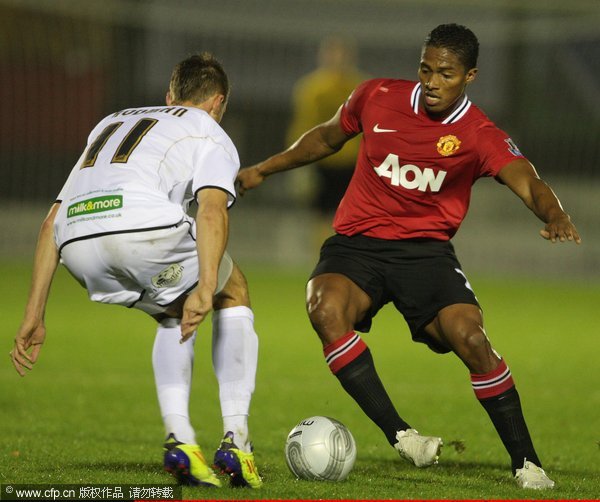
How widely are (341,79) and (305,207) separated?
4454 millimetres

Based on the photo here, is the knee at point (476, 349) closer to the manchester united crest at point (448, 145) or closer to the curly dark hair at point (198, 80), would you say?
the manchester united crest at point (448, 145)

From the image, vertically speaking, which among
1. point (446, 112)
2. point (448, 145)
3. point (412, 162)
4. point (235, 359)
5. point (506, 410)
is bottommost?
point (506, 410)

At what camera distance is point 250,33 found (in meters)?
21.0

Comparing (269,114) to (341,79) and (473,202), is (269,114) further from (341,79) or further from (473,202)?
(341,79)

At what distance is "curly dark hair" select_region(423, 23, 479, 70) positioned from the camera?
5.50 meters

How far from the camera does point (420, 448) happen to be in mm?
5195

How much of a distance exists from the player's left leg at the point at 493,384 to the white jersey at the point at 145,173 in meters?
1.28

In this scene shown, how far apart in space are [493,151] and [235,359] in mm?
1609

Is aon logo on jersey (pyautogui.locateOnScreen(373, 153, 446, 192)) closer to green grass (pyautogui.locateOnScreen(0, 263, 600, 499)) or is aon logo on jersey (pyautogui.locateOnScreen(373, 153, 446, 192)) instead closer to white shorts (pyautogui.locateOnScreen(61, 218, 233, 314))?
white shorts (pyautogui.locateOnScreen(61, 218, 233, 314))

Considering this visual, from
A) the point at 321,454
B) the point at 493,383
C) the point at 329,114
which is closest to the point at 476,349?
the point at 493,383

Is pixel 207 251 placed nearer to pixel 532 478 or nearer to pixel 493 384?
pixel 493 384

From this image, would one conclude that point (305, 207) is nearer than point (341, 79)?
No

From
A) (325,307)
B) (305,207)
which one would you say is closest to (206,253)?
(325,307)

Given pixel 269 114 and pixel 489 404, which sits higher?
pixel 489 404
